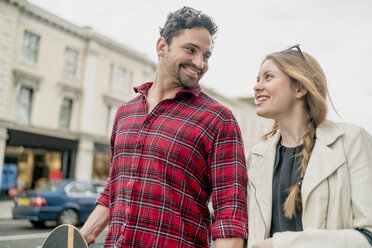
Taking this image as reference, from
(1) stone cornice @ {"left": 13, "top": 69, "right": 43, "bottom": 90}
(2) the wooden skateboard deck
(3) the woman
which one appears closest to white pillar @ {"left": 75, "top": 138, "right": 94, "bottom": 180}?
(1) stone cornice @ {"left": 13, "top": 69, "right": 43, "bottom": 90}

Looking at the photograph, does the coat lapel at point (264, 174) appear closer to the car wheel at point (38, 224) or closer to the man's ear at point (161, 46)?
the man's ear at point (161, 46)

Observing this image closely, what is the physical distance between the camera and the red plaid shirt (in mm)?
1849

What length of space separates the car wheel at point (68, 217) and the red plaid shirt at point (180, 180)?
8375 mm

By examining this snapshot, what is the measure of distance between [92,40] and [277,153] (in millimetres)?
20034

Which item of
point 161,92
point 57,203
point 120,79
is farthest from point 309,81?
point 120,79

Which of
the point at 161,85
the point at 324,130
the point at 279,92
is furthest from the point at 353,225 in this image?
the point at 161,85

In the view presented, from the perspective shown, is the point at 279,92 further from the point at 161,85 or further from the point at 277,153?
the point at 161,85

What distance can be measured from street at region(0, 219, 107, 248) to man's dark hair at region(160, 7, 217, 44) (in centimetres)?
456

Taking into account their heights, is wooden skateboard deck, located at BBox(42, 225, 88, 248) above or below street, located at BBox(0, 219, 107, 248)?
above

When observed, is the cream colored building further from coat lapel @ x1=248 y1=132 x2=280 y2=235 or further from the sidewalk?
coat lapel @ x1=248 y1=132 x2=280 y2=235

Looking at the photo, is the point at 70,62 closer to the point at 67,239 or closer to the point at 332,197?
the point at 67,239

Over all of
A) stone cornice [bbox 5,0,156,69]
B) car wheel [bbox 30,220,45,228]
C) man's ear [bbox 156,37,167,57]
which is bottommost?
car wheel [bbox 30,220,45,228]

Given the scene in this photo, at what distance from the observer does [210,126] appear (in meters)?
1.99

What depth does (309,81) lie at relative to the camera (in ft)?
6.39
